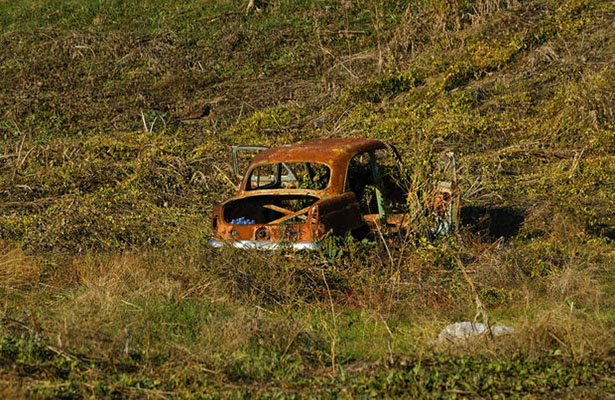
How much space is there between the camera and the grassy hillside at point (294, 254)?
Answer: 17.3 ft

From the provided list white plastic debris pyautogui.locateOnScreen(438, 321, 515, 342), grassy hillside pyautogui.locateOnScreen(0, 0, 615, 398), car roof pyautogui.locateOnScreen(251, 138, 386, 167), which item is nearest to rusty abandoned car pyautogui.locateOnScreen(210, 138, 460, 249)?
car roof pyautogui.locateOnScreen(251, 138, 386, 167)

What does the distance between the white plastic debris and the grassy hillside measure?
138 mm

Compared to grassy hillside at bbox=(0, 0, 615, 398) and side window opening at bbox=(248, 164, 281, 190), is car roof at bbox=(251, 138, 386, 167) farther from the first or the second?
grassy hillside at bbox=(0, 0, 615, 398)

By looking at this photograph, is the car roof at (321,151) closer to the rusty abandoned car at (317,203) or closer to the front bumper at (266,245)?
the rusty abandoned car at (317,203)

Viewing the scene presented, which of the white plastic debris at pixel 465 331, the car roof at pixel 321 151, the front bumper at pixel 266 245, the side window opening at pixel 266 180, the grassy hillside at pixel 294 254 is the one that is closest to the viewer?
the grassy hillside at pixel 294 254

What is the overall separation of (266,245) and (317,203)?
2.18 ft

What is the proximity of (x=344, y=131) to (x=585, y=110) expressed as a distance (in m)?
4.80

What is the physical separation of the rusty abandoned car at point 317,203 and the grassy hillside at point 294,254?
0.27 meters

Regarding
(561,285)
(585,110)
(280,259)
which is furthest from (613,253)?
Result: (585,110)

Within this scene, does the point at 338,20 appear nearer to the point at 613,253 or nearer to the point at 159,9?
the point at 159,9

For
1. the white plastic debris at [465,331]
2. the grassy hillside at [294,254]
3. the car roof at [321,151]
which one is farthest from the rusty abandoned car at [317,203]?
the white plastic debris at [465,331]

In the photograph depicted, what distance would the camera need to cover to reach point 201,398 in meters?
4.76

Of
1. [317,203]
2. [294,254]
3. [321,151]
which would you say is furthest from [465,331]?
[321,151]

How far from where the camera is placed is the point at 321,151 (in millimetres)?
8516
